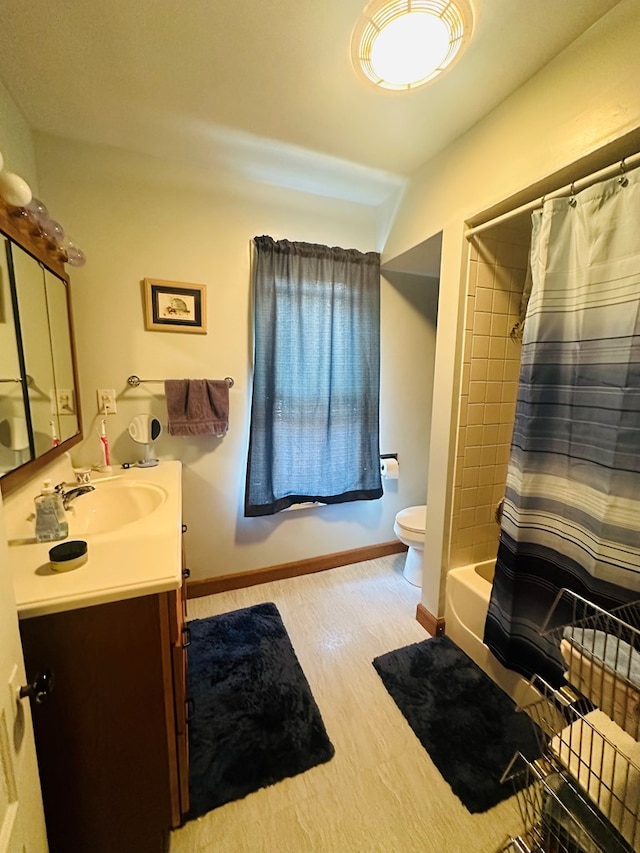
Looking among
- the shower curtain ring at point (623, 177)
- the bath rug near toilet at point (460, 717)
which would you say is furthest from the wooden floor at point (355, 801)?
the shower curtain ring at point (623, 177)

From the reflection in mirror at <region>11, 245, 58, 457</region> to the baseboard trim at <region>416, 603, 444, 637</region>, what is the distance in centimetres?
192

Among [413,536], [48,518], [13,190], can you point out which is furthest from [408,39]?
[413,536]

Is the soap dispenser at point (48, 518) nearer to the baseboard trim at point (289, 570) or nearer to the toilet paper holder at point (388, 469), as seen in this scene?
the baseboard trim at point (289, 570)

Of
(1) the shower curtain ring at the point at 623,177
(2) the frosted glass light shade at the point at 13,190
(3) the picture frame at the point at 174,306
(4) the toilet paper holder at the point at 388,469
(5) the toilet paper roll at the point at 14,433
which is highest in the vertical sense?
(1) the shower curtain ring at the point at 623,177

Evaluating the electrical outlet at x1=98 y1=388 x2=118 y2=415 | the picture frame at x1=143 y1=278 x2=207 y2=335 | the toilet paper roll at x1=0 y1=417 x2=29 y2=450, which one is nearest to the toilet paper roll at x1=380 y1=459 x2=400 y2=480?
the picture frame at x1=143 y1=278 x2=207 y2=335

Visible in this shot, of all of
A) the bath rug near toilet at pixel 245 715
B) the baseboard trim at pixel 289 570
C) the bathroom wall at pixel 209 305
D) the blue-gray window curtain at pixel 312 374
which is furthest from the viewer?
the baseboard trim at pixel 289 570

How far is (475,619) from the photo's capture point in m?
1.55

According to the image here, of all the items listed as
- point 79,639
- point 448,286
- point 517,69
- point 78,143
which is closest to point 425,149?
point 517,69

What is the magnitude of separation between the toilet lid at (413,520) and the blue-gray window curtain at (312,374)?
1.16 ft

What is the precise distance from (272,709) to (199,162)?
256 centimetres

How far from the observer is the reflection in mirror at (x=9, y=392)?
98cm

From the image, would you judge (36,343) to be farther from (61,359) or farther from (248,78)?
(248,78)

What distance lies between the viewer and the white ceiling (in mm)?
992

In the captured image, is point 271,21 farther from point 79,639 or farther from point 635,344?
point 79,639
